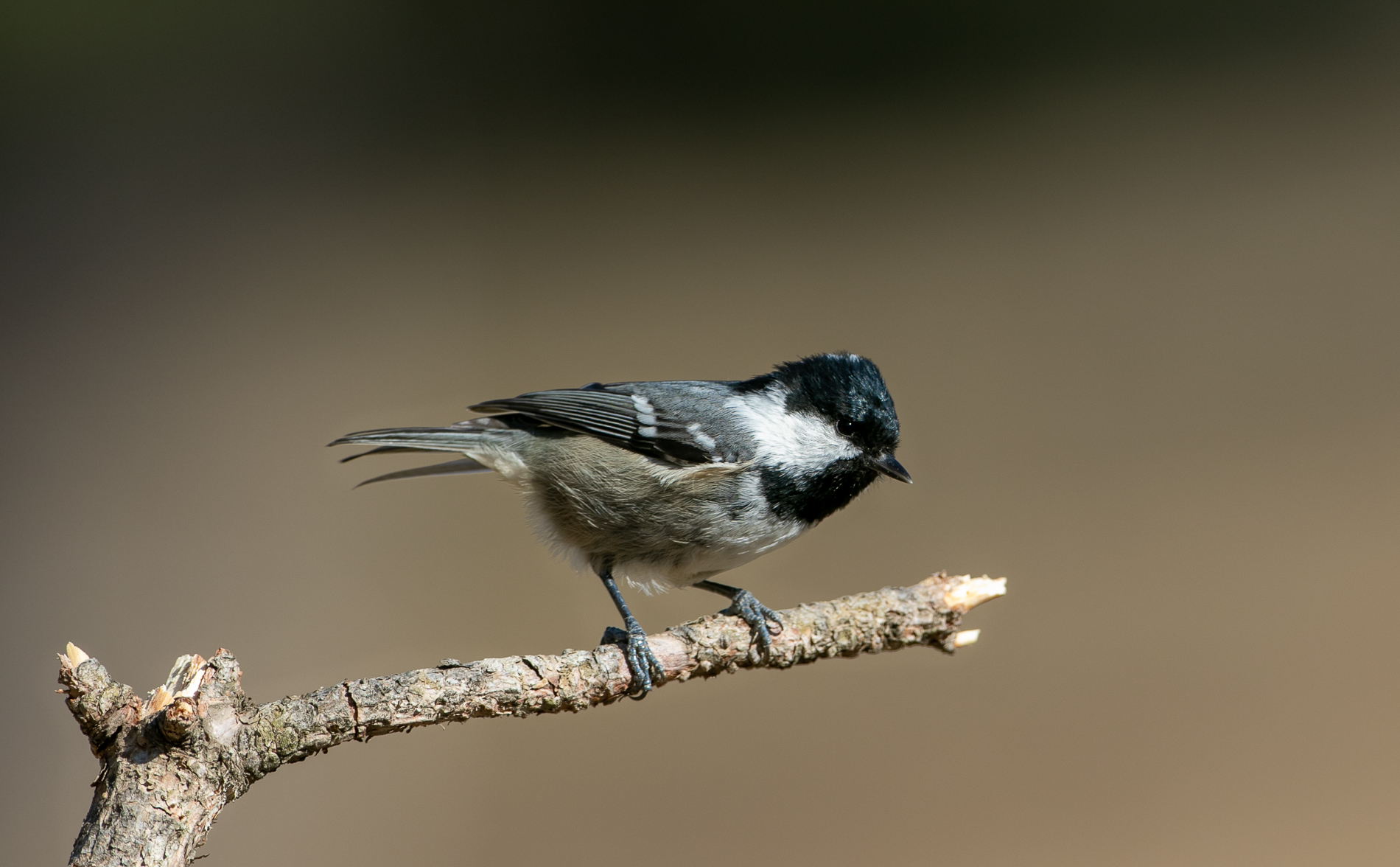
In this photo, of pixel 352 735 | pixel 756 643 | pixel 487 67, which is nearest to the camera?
pixel 352 735

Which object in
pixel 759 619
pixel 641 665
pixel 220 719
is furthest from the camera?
pixel 759 619

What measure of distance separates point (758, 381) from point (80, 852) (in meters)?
1.42

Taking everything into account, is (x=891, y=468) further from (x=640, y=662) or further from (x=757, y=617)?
(x=640, y=662)

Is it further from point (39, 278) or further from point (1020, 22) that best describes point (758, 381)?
point (39, 278)

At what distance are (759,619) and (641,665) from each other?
25cm

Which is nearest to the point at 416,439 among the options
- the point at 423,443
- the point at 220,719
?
the point at 423,443

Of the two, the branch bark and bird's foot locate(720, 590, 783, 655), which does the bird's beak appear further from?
the branch bark

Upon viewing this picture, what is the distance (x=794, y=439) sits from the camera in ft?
5.87

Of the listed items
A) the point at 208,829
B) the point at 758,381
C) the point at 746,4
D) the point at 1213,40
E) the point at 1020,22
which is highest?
the point at 746,4

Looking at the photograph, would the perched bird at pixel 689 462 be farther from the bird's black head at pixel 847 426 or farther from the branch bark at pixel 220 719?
the branch bark at pixel 220 719

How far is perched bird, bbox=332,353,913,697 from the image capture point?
1720 mm

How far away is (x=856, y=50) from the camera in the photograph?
3.32 metres

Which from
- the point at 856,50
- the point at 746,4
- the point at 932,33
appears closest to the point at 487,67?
the point at 746,4

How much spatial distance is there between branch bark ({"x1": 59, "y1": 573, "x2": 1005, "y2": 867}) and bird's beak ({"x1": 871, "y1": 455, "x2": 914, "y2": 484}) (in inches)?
25.9
